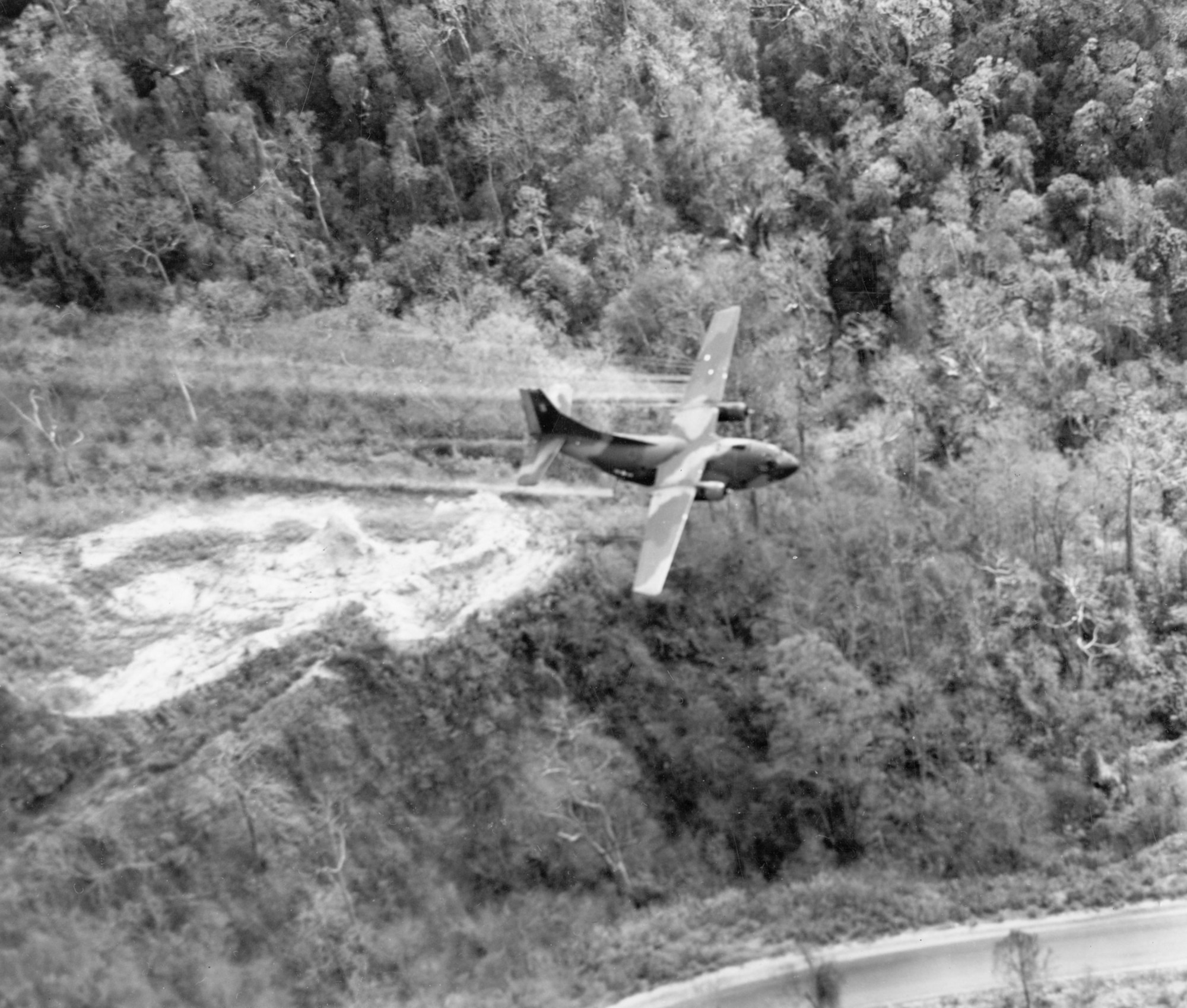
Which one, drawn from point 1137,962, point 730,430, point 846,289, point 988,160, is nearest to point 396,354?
point 730,430

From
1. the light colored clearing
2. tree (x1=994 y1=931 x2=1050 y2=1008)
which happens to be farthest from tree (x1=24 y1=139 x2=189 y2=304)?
tree (x1=994 y1=931 x2=1050 y2=1008)

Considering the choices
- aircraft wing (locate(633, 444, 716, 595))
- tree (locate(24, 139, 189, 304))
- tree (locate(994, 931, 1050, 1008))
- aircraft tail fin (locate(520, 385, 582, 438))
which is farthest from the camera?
tree (locate(24, 139, 189, 304))

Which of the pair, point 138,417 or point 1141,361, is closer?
point 138,417

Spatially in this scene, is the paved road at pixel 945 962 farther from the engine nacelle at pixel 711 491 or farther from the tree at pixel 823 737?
the engine nacelle at pixel 711 491

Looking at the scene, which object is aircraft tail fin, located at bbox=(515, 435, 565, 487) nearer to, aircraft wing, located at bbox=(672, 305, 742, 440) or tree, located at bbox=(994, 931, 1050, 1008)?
aircraft wing, located at bbox=(672, 305, 742, 440)

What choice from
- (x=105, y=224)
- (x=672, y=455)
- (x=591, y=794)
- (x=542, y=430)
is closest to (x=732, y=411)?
(x=672, y=455)

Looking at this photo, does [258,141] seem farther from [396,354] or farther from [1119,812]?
[1119,812]

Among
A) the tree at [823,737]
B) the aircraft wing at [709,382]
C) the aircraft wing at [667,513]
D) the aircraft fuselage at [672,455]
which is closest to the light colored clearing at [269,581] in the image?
the aircraft fuselage at [672,455]
